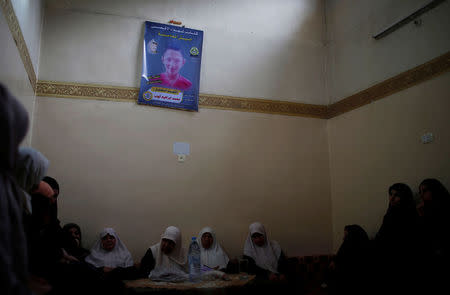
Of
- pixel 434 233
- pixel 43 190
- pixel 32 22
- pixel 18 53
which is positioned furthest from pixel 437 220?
pixel 32 22

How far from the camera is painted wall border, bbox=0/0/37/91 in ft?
6.97

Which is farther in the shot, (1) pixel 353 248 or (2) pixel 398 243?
(1) pixel 353 248

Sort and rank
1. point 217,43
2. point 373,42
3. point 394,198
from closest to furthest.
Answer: point 394,198
point 373,42
point 217,43

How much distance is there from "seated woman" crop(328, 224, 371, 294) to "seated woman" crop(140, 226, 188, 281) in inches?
58.1

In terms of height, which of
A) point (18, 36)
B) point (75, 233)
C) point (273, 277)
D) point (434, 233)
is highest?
point (18, 36)

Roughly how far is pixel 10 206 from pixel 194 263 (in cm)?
209

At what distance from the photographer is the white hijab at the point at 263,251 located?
345cm

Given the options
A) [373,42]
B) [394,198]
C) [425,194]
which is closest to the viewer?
[425,194]

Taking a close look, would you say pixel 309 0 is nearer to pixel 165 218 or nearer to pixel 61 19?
pixel 61 19

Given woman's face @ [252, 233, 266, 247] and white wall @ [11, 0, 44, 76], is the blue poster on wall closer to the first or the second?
white wall @ [11, 0, 44, 76]

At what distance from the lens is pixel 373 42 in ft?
12.3

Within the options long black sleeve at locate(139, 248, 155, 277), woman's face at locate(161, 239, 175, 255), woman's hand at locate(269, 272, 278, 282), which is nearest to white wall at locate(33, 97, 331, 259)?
long black sleeve at locate(139, 248, 155, 277)

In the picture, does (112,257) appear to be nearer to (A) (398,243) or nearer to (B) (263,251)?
(B) (263,251)

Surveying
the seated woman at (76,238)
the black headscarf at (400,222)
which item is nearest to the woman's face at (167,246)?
the seated woman at (76,238)
